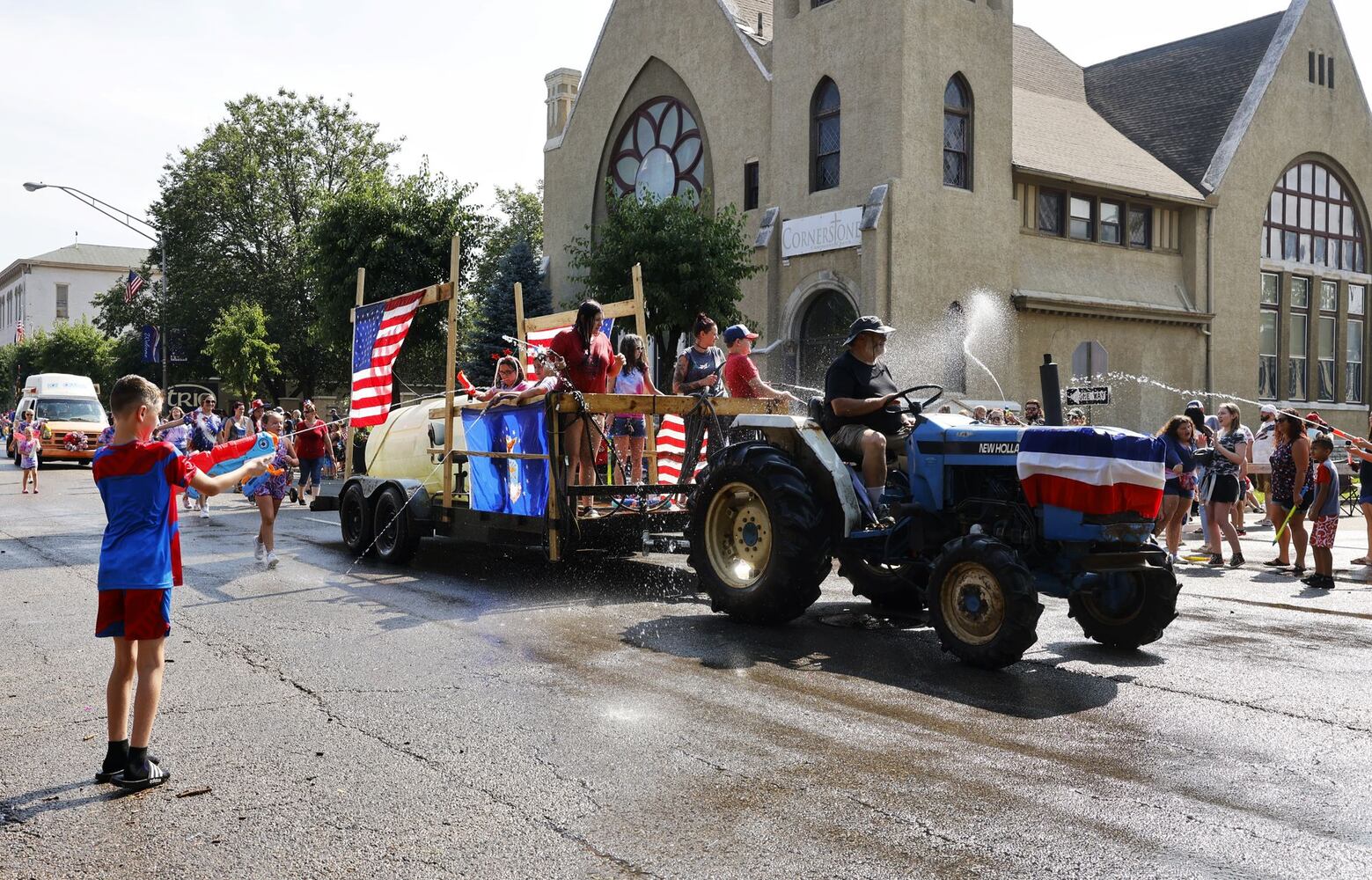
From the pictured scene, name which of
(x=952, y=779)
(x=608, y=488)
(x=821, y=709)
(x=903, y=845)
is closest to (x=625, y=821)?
(x=903, y=845)

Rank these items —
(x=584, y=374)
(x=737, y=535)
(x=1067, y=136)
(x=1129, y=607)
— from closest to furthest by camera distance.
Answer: (x=1129, y=607), (x=737, y=535), (x=584, y=374), (x=1067, y=136)

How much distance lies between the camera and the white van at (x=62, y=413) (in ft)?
117

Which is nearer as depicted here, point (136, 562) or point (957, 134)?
point (136, 562)

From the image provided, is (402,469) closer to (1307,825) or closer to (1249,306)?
(1307,825)

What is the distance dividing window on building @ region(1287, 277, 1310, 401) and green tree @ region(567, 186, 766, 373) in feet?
66.3

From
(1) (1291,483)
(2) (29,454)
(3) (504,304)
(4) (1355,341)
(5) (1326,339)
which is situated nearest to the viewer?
(1) (1291,483)

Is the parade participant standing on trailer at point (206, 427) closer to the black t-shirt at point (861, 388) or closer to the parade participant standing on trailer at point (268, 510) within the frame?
the parade participant standing on trailer at point (268, 510)

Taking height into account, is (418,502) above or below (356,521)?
above

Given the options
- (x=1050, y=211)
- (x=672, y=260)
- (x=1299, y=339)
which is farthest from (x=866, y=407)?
(x=1299, y=339)

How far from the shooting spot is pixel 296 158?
5556cm

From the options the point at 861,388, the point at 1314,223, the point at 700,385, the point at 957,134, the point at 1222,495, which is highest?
the point at 957,134

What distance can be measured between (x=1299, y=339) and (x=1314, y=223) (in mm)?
3577

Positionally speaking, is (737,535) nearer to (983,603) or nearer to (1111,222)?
(983,603)

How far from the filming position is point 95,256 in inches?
4670
